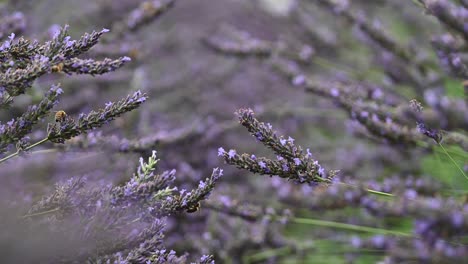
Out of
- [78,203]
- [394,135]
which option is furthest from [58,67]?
[394,135]

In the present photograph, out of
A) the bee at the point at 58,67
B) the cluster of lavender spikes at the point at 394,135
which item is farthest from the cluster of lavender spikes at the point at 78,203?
the cluster of lavender spikes at the point at 394,135

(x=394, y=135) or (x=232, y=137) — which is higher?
(x=232, y=137)

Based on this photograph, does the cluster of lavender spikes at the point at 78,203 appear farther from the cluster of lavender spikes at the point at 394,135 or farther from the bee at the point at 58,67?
the cluster of lavender spikes at the point at 394,135

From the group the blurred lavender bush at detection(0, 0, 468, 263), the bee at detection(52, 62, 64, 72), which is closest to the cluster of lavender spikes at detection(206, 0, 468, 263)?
the blurred lavender bush at detection(0, 0, 468, 263)

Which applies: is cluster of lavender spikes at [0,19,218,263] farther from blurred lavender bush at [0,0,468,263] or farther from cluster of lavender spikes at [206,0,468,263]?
cluster of lavender spikes at [206,0,468,263]

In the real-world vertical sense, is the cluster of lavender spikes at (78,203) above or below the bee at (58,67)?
below

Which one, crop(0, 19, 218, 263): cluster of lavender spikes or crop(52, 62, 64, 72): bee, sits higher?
crop(52, 62, 64, 72): bee

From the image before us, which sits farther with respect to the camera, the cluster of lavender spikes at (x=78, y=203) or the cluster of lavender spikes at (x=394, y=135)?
the cluster of lavender spikes at (x=78, y=203)

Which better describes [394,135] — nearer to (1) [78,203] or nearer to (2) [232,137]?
(1) [78,203]

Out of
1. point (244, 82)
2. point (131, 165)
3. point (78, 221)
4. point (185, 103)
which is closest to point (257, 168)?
point (78, 221)
